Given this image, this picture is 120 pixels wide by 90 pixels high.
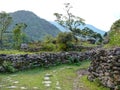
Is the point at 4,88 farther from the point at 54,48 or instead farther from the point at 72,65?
the point at 54,48

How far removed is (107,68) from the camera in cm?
1444

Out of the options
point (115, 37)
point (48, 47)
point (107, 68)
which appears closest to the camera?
point (107, 68)

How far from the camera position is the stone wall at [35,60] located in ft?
66.7

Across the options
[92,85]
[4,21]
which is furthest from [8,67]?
[4,21]

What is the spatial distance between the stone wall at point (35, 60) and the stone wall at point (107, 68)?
17.9 feet

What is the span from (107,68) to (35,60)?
764 cm

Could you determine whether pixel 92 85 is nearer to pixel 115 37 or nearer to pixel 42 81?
pixel 42 81

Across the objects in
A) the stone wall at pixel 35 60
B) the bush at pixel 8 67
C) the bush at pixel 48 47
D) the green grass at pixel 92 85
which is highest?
the bush at pixel 48 47

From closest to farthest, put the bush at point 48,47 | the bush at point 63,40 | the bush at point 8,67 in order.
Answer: the bush at point 8,67
the bush at point 63,40
the bush at point 48,47

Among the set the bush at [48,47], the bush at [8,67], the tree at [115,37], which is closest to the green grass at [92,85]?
the tree at [115,37]

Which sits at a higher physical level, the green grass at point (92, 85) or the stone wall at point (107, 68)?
the stone wall at point (107, 68)

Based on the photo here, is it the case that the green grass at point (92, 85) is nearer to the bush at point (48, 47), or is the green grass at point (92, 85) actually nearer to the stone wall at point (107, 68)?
the stone wall at point (107, 68)

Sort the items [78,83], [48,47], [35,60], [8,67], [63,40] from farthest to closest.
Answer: [48,47]
[63,40]
[35,60]
[8,67]
[78,83]

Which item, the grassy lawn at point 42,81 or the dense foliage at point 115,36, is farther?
the dense foliage at point 115,36
